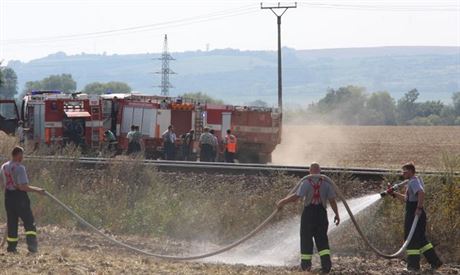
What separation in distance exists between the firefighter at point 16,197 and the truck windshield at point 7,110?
18.3 meters

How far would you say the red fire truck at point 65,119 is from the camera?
29656 millimetres

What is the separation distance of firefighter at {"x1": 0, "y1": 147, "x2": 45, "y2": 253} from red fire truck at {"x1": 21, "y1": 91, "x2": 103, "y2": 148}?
627 inches

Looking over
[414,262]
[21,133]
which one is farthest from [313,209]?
[21,133]

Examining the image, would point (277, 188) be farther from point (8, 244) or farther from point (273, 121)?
point (273, 121)

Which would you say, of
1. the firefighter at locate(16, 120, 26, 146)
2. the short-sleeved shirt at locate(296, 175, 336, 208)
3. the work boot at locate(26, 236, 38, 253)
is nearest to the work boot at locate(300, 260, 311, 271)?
the short-sleeved shirt at locate(296, 175, 336, 208)

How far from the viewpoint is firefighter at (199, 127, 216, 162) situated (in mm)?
26047

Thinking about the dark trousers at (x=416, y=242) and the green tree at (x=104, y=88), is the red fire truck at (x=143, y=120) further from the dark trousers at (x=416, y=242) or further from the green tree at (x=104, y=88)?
the green tree at (x=104, y=88)

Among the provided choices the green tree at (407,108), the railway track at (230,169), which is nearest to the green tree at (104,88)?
the green tree at (407,108)

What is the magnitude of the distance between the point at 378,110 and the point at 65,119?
335 feet

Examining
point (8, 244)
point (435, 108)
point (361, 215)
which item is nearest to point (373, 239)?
point (361, 215)

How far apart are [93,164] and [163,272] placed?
962cm

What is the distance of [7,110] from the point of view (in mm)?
31500

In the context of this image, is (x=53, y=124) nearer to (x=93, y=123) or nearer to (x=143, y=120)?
(x=93, y=123)

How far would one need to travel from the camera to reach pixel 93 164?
21453mm
